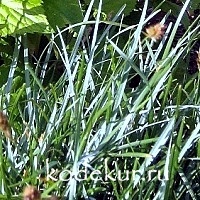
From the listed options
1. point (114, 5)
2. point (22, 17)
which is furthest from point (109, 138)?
point (114, 5)

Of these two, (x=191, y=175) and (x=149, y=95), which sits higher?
(x=149, y=95)

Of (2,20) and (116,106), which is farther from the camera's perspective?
(2,20)

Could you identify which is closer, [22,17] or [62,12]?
[22,17]

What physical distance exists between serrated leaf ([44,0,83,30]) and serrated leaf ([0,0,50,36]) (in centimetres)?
11

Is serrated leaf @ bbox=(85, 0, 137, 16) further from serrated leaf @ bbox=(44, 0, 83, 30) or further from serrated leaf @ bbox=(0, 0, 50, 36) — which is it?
serrated leaf @ bbox=(0, 0, 50, 36)

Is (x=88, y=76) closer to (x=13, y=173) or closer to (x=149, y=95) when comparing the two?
(x=149, y=95)

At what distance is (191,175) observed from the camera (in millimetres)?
1141

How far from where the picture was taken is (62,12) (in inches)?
58.2

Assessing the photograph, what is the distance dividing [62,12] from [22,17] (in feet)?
0.47

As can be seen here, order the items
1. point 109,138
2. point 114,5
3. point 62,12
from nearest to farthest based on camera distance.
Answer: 1. point 109,138
2. point 62,12
3. point 114,5

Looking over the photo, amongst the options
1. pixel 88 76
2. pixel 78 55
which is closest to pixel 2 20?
pixel 78 55

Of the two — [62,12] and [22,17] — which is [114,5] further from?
[22,17]

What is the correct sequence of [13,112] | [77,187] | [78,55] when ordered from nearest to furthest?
[77,187]
[13,112]
[78,55]

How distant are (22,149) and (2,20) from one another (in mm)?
350
